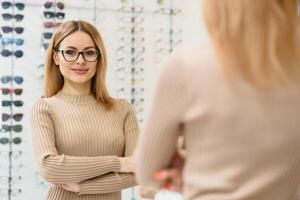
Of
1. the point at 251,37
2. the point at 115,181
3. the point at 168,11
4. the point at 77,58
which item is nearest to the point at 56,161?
the point at 115,181

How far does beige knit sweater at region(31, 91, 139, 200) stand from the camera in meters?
1.90

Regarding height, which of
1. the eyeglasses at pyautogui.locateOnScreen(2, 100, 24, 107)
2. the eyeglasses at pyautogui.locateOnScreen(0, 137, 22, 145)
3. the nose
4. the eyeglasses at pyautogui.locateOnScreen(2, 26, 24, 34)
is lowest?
the eyeglasses at pyautogui.locateOnScreen(0, 137, 22, 145)

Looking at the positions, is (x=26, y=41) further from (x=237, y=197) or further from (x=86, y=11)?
(x=237, y=197)

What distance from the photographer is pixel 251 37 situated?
986mm

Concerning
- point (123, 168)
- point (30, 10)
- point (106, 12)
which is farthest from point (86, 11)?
point (123, 168)

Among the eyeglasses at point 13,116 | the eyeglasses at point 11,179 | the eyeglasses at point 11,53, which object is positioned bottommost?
the eyeglasses at point 11,179

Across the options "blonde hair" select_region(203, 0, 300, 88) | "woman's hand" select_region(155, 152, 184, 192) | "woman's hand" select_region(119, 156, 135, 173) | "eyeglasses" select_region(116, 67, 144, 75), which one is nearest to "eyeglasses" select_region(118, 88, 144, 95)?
"eyeglasses" select_region(116, 67, 144, 75)

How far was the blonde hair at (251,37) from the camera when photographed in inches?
38.5

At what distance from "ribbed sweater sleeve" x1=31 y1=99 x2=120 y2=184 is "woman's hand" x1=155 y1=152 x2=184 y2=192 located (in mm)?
844

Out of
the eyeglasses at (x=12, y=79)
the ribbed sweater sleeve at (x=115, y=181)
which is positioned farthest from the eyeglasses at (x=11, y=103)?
the ribbed sweater sleeve at (x=115, y=181)

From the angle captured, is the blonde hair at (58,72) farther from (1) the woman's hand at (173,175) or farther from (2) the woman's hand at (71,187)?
(1) the woman's hand at (173,175)

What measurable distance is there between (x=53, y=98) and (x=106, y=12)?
99cm

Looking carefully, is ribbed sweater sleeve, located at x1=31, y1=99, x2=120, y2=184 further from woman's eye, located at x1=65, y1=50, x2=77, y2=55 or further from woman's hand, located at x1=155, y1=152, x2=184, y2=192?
woman's hand, located at x1=155, y1=152, x2=184, y2=192

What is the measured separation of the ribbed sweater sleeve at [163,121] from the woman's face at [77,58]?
41.2 inches
